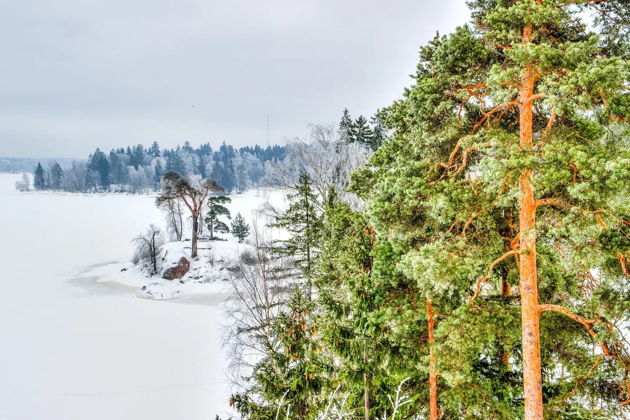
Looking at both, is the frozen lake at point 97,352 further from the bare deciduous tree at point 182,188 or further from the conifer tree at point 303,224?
the bare deciduous tree at point 182,188

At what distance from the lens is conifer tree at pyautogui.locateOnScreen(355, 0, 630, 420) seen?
406 centimetres

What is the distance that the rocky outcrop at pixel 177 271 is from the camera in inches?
1072

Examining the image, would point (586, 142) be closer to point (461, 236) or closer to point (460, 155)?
point (460, 155)

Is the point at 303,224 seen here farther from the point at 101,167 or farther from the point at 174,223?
the point at 101,167

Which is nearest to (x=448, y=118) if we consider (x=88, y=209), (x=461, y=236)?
(x=461, y=236)

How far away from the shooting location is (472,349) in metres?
5.04

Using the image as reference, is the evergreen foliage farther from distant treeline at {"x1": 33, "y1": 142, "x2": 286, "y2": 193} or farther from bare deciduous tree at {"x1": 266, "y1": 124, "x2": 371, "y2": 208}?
distant treeline at {"x1": 33, "y1": 142, "x2": 286, "y2": 193}

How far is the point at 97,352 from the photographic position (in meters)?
17.2

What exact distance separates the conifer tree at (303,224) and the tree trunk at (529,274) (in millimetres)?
8070

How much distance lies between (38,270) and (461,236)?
35691mm

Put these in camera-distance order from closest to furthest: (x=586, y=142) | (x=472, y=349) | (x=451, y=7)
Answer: (x=586, y=142) < (x=472, y=349) < (x=451, y=7)

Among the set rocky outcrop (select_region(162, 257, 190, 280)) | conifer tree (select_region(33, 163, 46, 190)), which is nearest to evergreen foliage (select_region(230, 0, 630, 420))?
rocky outcrop (select_region(162, 257, 190, 280))

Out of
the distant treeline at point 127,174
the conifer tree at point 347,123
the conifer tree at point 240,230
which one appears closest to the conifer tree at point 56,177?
the distant treeline at point 127,174

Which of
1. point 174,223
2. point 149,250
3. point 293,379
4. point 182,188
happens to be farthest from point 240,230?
point 293,379
